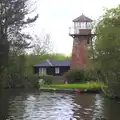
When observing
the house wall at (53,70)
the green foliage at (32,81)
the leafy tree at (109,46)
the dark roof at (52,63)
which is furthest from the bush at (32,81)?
the leafy tree at (109,46)

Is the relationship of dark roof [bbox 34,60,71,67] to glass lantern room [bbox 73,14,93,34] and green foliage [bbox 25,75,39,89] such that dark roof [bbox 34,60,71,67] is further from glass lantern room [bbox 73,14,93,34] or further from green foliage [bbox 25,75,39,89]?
green foliage [bbox 25,75,39,89]

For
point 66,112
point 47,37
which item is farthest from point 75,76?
point 66,112

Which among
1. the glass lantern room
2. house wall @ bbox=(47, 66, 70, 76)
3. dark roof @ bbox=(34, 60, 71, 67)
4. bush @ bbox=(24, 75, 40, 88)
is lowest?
bush @ bbox=(24, 75, 40, 88)

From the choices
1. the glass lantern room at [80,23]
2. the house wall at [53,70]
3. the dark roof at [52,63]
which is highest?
the glass lantern room at [80,23]

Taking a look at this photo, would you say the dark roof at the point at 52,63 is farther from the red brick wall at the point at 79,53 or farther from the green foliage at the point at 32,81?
the green foliage at the point at 32,81

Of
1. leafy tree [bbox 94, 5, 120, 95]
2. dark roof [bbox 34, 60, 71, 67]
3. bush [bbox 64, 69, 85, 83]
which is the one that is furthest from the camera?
dark roof [bbox 34, 60, 71, 67]

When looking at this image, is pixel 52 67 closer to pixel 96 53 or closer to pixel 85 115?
pixel 96 53

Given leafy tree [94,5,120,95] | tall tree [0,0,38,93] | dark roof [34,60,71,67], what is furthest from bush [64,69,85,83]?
tall tree [0,0,38,93]

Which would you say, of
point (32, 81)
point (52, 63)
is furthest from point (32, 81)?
point (52, 63)

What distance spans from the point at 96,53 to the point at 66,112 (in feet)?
49.6

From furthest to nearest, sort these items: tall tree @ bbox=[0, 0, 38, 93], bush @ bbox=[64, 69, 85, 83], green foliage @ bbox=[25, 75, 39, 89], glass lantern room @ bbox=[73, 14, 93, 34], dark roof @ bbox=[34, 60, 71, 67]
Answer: dark roof @ bbox=[34, 60, 71, 67], glass lantern room @ bbox=[73, 14, 93, 34], bush @ bbox=[64, 69, 85, 83], green foliage @ bbox=[25, 75, 39, 89], tall tree @ bbox=[0, 0, 38, 93]

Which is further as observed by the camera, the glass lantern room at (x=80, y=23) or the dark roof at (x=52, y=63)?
the dark roof at (x=52, y=63)

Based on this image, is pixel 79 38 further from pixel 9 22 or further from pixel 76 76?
pixel 9 22

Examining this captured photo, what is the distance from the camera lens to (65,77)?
6719 cm
